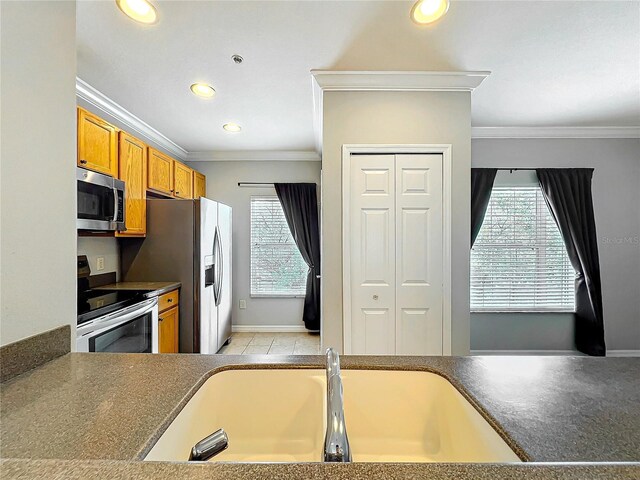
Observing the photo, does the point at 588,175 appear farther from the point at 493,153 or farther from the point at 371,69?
the point at 371,69

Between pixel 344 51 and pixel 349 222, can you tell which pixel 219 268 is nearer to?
pixel 349 222

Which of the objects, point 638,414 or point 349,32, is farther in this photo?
point 349,32

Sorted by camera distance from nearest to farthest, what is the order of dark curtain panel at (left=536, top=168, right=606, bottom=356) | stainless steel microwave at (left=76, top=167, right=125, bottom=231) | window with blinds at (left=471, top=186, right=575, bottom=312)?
1. stainless steel microwave at (left=76, top=167, right=125, bottom=231)
2. dark curtain panel at (left=536, top=168, right=606, bottom=356)
3. window with blinds at (left=471, top=186, right=575, bottom=312)

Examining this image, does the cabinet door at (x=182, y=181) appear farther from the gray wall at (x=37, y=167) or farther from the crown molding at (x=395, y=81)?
the gray wall at (x=37, y=167)

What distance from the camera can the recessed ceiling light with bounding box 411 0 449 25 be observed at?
148 centimetres

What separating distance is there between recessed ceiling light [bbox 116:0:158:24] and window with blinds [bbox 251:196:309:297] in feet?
8.74

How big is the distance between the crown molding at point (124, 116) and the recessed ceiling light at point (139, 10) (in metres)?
1.01

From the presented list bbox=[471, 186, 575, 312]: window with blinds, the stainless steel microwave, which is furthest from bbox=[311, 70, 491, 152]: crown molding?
the stainless steel microwave

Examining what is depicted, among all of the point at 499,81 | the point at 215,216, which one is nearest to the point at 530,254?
the point at 499,81

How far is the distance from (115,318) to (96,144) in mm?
1313

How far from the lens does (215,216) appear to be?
319 centimetres

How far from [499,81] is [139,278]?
358 centimetres

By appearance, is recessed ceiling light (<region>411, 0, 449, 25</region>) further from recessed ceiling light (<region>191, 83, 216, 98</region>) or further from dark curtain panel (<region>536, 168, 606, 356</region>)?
dark curtain panel (<region>536, 168, 606, 356</region>)

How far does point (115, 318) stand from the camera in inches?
74.3
